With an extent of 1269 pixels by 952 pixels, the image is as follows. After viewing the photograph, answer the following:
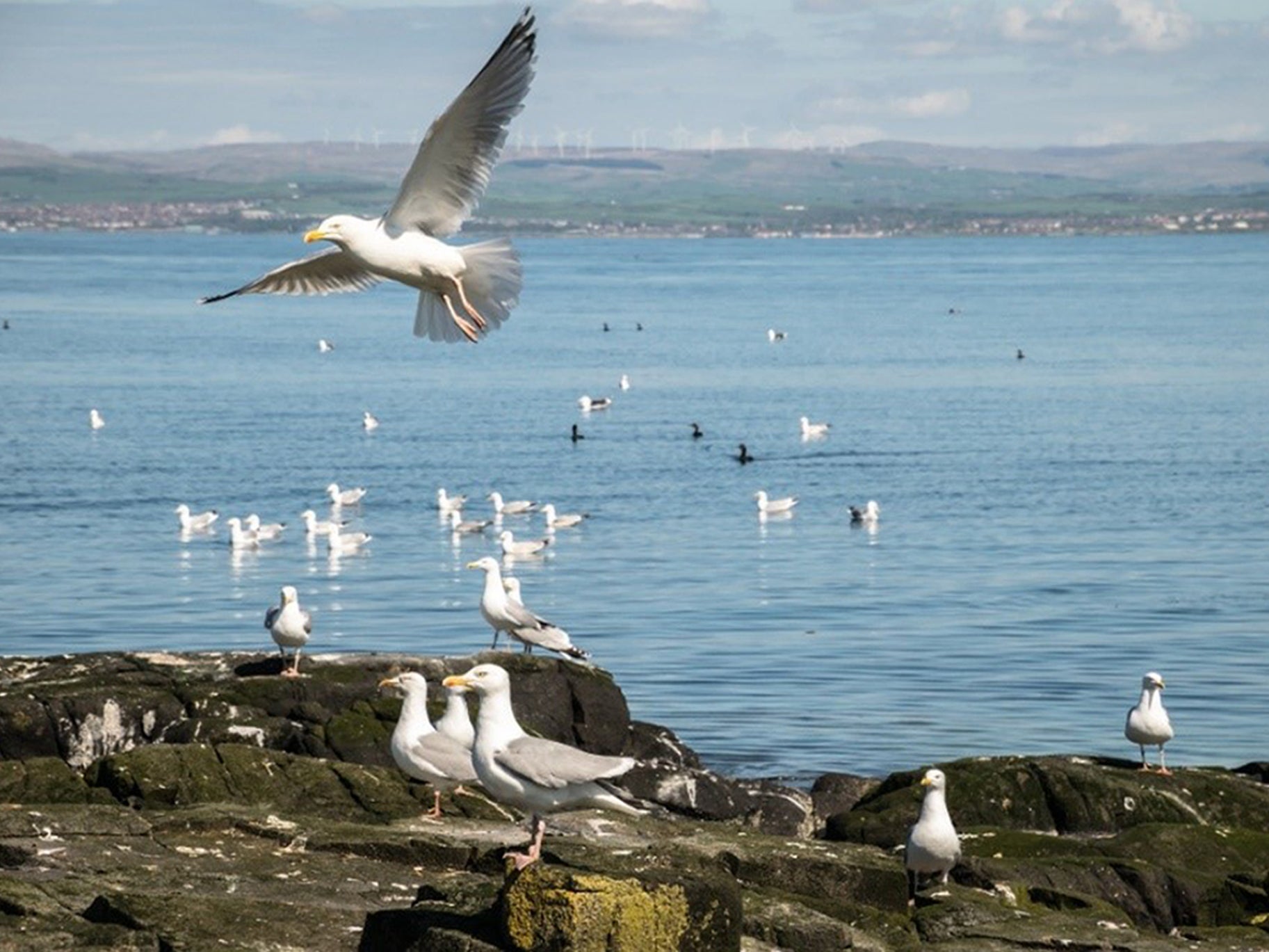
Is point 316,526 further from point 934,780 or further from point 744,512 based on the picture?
point 934,780

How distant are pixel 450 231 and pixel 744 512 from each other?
83.2ft

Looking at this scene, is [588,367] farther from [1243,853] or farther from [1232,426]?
[1243,853]

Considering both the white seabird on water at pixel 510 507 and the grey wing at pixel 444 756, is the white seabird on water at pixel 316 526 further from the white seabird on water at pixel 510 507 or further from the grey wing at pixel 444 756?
the grey wing at pixel 444 756

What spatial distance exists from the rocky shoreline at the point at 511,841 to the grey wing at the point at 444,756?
0.23 m

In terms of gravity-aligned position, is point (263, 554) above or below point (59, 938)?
below

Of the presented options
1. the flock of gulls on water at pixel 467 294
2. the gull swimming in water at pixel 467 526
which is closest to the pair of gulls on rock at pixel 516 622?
the flock of gulls on water at pixel 467 294

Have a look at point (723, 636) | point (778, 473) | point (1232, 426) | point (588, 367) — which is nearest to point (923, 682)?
point (723, 636)

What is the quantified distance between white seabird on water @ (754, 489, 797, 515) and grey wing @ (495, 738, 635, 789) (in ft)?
92.5

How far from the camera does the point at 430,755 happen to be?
12586 millimetres

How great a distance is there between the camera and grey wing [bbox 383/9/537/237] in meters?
12.6

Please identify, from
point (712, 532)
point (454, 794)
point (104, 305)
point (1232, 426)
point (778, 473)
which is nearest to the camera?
point (454, 794)

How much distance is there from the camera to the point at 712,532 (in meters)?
35.7

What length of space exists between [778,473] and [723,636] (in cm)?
1851

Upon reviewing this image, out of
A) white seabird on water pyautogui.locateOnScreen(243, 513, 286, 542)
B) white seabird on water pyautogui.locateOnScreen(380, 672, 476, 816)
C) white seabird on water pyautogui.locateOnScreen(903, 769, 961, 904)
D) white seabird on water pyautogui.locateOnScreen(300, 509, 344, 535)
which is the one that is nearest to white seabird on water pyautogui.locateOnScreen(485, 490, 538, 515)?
white seabird on water pyautogui.locateOnScreen(300, 509, 344, 535)
